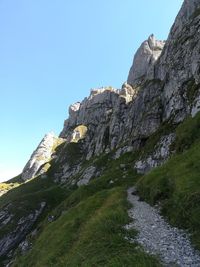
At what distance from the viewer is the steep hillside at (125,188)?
28594 mm

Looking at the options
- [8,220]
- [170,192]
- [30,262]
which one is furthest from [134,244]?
[8,220]

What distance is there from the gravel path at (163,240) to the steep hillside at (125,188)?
275mm

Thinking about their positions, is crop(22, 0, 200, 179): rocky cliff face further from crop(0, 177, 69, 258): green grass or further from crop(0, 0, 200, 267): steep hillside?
crop(0, 177, 69, 258): green grass

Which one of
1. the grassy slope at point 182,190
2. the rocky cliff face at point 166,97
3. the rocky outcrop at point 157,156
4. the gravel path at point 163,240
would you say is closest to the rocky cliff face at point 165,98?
the rocky cliff face at point 166,97

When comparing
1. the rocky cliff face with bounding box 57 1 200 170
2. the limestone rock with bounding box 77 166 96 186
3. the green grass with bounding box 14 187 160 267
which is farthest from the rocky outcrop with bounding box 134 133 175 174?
the limestone rock with bounding box 77 166 96 186

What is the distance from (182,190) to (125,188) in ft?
104

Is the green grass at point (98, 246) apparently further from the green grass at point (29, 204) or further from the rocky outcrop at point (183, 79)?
the green grass at point (29, 204)

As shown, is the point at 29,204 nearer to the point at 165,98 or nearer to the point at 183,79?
the point at 165,98

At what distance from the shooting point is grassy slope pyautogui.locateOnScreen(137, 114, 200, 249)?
2842cm

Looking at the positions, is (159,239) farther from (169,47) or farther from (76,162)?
(76,162)

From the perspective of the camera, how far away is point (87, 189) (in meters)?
86.5

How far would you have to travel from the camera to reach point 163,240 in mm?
26031

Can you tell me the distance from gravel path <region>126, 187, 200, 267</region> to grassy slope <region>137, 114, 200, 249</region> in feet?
3.36

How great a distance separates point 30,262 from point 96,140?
152 m
